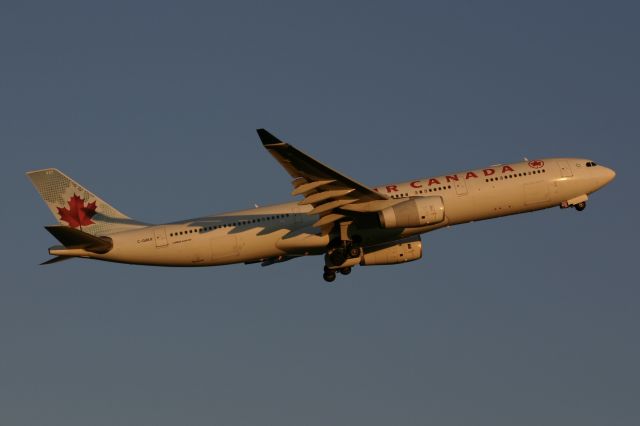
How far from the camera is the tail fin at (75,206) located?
171 ft

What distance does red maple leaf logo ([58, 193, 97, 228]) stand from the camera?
52.5m

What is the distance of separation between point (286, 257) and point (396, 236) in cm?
634

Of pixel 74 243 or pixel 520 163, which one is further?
pixel 520 163

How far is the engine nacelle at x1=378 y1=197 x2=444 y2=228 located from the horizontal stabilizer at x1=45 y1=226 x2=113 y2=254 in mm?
14075

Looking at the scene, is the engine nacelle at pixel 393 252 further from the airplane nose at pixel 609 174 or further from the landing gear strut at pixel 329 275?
the airplane nose at pixel 609 174

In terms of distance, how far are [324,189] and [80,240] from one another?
12.4 metres

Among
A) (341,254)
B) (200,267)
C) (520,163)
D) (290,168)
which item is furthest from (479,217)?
(200,267)

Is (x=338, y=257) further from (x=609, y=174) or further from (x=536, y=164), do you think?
(x=609, y=174)

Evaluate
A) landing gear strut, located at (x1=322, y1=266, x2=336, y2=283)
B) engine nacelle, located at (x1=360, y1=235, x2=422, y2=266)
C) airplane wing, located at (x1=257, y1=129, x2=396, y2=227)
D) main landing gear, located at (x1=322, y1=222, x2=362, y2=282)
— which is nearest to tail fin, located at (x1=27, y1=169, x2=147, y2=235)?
landing gear strut, located at (x1=322, y1=266, x2=336, y2=283)

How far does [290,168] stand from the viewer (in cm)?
4519

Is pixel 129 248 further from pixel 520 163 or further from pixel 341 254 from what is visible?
pixel 520 163

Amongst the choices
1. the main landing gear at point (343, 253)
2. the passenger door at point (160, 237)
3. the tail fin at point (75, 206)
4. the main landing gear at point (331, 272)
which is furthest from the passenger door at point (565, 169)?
the tail fin at point (75, 206)

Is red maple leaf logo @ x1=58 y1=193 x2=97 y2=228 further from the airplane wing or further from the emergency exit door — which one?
the airplane wing

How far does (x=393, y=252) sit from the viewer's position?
52.7 meters
